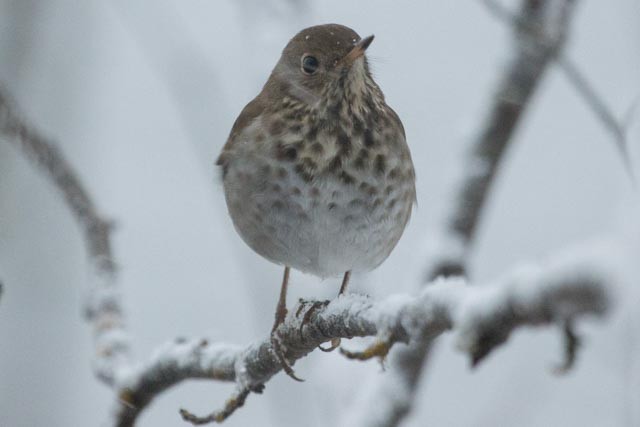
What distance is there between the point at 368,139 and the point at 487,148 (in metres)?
1.27

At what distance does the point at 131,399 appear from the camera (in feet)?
9.05

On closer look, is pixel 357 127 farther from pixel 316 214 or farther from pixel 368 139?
pixel 316 214

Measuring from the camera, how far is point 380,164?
2939 mm

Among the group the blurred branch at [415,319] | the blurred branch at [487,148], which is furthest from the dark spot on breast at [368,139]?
the blurred branch at [487,148]

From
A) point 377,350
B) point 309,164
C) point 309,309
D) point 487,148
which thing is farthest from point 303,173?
point 487,148

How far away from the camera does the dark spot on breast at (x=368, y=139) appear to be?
2.96 metres

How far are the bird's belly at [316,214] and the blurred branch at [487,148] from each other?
2.44ft

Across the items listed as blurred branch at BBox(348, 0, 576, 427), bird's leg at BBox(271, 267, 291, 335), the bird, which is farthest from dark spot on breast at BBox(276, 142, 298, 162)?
blurred branch at BBox(348, 0, 576, 427)

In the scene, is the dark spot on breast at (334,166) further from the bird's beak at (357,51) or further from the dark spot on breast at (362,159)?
the bird's beak at (357,51)

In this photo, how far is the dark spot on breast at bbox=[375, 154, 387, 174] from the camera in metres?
2.93

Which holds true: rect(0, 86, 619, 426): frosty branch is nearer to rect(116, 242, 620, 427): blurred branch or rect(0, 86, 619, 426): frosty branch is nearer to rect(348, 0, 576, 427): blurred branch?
rect(116, 242, 620, 427): blurred branch

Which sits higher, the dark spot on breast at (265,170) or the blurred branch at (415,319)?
the dark spot on breast at (265,170)

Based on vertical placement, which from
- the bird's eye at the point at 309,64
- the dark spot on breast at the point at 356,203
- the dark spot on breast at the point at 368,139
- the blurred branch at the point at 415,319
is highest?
the bird's eye at the point at 309,64

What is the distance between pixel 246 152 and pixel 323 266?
489 mm
